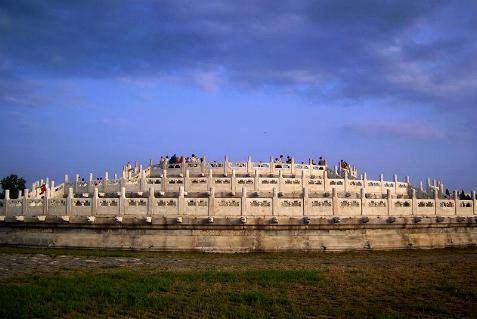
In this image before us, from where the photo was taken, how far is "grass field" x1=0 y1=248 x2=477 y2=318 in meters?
10.4

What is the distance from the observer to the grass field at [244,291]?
34.2 ft

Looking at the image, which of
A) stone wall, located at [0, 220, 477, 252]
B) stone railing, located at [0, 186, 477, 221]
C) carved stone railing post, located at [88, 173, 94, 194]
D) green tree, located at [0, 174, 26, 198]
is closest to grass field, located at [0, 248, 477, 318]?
stone wall, located at [0, 220, 477, 252]

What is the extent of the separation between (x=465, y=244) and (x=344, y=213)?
7.74 meters

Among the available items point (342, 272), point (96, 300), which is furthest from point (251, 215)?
point (96, 300)

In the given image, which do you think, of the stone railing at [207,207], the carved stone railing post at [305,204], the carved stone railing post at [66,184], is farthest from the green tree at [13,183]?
the carved stone railing post at [305,204]

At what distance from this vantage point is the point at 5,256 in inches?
790

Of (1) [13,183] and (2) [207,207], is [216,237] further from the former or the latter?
(1) [13,183]

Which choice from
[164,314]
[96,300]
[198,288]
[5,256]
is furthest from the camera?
[5,256]

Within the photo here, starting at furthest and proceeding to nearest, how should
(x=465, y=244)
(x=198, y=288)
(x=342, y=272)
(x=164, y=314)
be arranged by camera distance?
(x=465, y=244), (x=342, y=272), (x=198, y=288), (x=164, y=314)

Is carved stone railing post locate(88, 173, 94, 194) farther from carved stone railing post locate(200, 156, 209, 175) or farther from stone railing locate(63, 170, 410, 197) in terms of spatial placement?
carved stone railing post locate(200, 156, 209, 175)

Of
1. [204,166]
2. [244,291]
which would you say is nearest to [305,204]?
[244,291]

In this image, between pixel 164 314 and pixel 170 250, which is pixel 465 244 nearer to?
pixel 170 250

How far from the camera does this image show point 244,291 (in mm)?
12320

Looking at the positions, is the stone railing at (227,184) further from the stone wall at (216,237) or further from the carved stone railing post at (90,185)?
the stone wall at (216,237)
